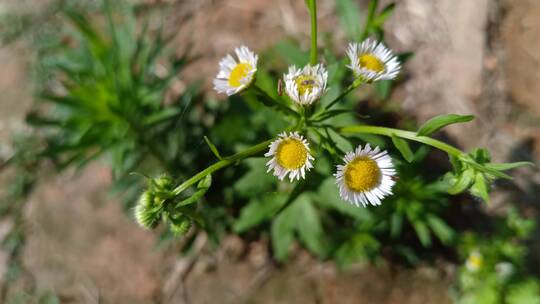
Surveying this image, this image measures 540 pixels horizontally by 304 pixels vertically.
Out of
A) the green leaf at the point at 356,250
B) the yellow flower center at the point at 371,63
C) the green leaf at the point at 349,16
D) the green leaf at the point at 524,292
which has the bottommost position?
the green leaf at the point at 524,292

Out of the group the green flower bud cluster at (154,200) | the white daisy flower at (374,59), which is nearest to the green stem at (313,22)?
the white daisy flower at (374,59)

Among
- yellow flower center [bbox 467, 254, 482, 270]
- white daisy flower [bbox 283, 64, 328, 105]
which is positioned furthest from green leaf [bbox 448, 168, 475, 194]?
yellow flower center [bbox 467, 254, 482, 270]

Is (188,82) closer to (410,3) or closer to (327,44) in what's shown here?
(327,44)

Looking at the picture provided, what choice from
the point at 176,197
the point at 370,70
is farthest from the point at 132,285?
the point at 370,70

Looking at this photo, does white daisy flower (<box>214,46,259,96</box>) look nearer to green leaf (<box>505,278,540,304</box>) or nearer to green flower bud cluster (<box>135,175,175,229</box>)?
green flower bud cluster (<box>135,175,175,229</box>)

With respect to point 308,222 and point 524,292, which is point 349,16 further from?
point 524,292

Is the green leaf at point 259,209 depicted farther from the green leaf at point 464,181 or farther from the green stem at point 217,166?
the green leaf at point 464,181

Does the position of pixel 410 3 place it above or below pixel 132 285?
above
